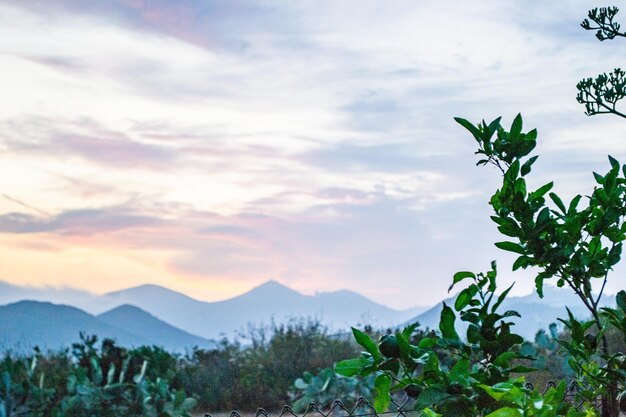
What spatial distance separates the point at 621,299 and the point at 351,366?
3.24 feet

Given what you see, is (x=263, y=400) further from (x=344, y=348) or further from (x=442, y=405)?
(x=442, y=405)

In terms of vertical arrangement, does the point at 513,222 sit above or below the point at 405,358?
above

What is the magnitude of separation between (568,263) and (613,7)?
3543 millimetres

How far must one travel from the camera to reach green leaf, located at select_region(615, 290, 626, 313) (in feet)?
8.14

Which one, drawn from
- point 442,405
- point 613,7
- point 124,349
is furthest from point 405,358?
point 124,349

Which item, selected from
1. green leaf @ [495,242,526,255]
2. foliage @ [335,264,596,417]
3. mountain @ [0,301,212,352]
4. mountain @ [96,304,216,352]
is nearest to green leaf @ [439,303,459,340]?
foliage @ [335,264,596,417]

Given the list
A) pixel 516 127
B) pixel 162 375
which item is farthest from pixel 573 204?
pixel 162 375

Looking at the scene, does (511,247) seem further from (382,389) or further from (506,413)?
(506,413)

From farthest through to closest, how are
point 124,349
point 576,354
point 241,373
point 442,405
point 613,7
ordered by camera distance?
1. point 241,373
2. point 124,349
3. point 613,7
4. point 576,354
5. point 442,405

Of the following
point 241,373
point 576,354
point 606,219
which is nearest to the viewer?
point 576,354

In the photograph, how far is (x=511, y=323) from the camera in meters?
2.29

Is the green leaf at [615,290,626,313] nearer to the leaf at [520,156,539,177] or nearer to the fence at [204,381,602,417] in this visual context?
the fence at [204,381,602,417]

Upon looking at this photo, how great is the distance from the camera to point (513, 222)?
2.48 meters

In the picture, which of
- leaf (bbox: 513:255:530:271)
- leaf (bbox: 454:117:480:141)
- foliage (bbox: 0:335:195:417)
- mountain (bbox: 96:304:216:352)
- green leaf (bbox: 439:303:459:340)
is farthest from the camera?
mountain (bbox: 96:304:216:352)
